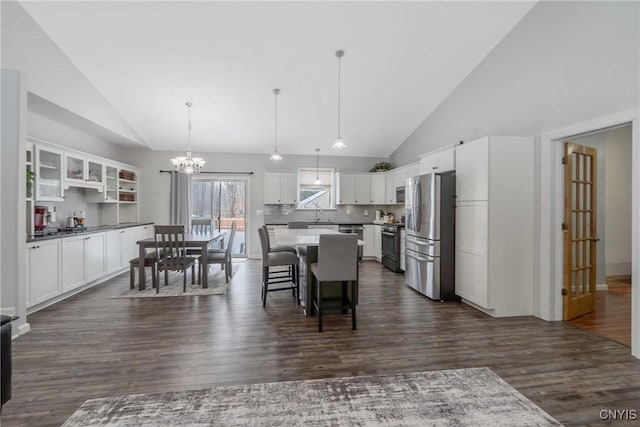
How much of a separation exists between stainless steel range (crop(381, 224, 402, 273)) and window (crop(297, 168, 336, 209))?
5.95ft

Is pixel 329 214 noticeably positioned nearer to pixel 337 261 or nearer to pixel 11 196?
pixel 337 261

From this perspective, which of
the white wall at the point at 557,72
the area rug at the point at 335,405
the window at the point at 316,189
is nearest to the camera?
the area rug at the point at 335,405

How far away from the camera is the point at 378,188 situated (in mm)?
7188

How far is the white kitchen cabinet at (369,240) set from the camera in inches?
278

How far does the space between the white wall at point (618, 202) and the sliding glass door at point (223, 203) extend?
718 cm

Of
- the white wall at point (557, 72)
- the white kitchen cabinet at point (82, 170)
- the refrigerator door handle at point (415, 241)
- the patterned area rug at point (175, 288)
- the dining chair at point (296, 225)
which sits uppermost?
the white wall at point (557, 72)

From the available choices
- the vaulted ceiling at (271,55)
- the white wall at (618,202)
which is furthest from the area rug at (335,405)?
the white wall at (618,202)

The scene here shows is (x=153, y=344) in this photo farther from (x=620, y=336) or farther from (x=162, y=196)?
(x=162, y=196)

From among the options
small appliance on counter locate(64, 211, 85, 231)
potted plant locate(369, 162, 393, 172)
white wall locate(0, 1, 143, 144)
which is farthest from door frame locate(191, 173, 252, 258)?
potted plant locate(369, 162, 393, 172)

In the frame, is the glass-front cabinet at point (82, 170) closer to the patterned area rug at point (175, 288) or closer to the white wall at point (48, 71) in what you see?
the white wall at point (48, 71)

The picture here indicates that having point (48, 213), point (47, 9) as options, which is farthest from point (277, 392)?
point (47, 9)

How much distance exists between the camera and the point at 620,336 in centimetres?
284

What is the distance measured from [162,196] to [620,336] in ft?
26.3

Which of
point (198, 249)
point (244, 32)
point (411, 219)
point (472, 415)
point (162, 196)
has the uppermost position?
point (244, 32)
